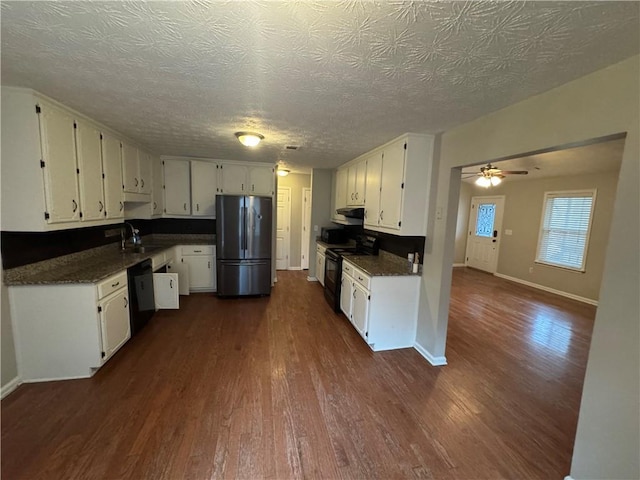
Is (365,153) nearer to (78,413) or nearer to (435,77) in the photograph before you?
(435,77)

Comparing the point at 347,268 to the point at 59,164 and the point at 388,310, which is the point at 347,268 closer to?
the point at 388,310

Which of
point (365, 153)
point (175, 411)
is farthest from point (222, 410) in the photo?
point (365, 153)

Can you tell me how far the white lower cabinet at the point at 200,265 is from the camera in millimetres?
4523

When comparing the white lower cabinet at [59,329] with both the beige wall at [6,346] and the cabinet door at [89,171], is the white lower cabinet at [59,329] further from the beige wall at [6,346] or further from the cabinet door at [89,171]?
the cabinet door at [89,171]

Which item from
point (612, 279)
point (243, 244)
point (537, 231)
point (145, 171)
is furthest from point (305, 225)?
point (612, 279)

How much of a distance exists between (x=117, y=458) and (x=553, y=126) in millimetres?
3392

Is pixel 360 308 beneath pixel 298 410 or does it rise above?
above

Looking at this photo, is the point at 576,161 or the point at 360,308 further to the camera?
the point at 576,161

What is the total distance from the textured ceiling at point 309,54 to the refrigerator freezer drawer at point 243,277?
2.56 meters

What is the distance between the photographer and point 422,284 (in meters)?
3.00

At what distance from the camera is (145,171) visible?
12.8 feet

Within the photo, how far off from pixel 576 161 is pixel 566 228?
194 centimetres

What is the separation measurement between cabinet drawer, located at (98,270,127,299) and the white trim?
86 centimetres

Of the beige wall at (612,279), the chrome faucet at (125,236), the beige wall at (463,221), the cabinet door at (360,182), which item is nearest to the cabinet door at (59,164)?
the chrome faucet at (125,236)
